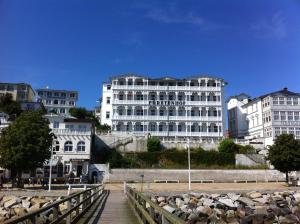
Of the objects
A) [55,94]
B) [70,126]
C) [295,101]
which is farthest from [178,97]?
[55,94]

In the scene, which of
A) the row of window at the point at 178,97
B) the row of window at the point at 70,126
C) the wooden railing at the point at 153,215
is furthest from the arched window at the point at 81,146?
the wooden railing at the point at 153,215

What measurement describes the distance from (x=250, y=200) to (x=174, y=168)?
33479 mm

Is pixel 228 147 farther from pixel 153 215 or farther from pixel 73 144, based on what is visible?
pixel 153 215

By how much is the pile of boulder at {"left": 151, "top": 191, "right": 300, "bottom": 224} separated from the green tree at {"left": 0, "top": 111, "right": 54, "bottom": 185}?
19.9 meters

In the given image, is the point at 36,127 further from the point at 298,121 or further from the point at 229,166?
the point at 298,121

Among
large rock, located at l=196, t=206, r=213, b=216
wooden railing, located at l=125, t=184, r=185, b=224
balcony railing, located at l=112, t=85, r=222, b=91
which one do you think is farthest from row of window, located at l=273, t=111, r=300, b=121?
wooden railing, located at l=125, t=184, r=185, b=224

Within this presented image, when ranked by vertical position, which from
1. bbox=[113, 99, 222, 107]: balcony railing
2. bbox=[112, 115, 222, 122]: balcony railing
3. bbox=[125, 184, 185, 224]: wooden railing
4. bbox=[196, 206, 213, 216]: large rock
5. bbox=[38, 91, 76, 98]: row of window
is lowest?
bbox=[196, 206, 213, 216]: large rock

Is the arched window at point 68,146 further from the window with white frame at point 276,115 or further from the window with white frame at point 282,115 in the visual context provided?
the window with white frame at point 282,115

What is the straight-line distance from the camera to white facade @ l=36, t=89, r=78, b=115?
142625 mm

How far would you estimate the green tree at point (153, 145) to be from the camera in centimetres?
7088

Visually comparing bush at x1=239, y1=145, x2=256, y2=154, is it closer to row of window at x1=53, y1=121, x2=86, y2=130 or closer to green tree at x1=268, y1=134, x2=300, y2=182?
green tree at x1=268, y1=134, x2=300, y2=182

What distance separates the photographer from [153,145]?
71.0 metres

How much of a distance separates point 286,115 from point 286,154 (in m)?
35.9

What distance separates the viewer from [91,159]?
66875 millimetres
